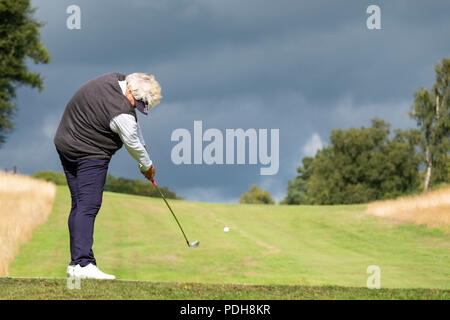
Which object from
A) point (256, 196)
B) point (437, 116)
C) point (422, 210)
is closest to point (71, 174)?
point (422, 210)

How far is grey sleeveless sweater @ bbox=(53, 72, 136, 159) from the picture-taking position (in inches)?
191

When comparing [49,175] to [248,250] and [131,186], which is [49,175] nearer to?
[131,186]

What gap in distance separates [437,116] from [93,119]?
121ft

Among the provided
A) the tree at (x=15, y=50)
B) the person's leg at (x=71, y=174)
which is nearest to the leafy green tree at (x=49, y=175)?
the tree at (x=15, y=50)

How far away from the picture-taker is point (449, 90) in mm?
37219

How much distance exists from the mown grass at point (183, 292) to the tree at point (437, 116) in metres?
34.7

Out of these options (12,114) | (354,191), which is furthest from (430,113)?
(12,114)

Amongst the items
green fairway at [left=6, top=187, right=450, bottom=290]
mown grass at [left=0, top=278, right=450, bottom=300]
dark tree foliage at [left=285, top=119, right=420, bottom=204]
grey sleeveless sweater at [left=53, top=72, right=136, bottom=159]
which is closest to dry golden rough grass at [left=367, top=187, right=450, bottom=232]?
green fairway at [left=6, top=187, right=450, bottom=290]

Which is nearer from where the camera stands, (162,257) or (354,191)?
(162,257)

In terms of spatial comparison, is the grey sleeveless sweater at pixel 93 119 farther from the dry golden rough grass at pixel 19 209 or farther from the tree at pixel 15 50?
the tree at pixel 15 50

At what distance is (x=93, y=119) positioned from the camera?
488 centimetres

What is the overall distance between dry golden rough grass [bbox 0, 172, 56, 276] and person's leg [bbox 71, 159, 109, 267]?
4.70 metres

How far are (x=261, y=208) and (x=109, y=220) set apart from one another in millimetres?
6462
